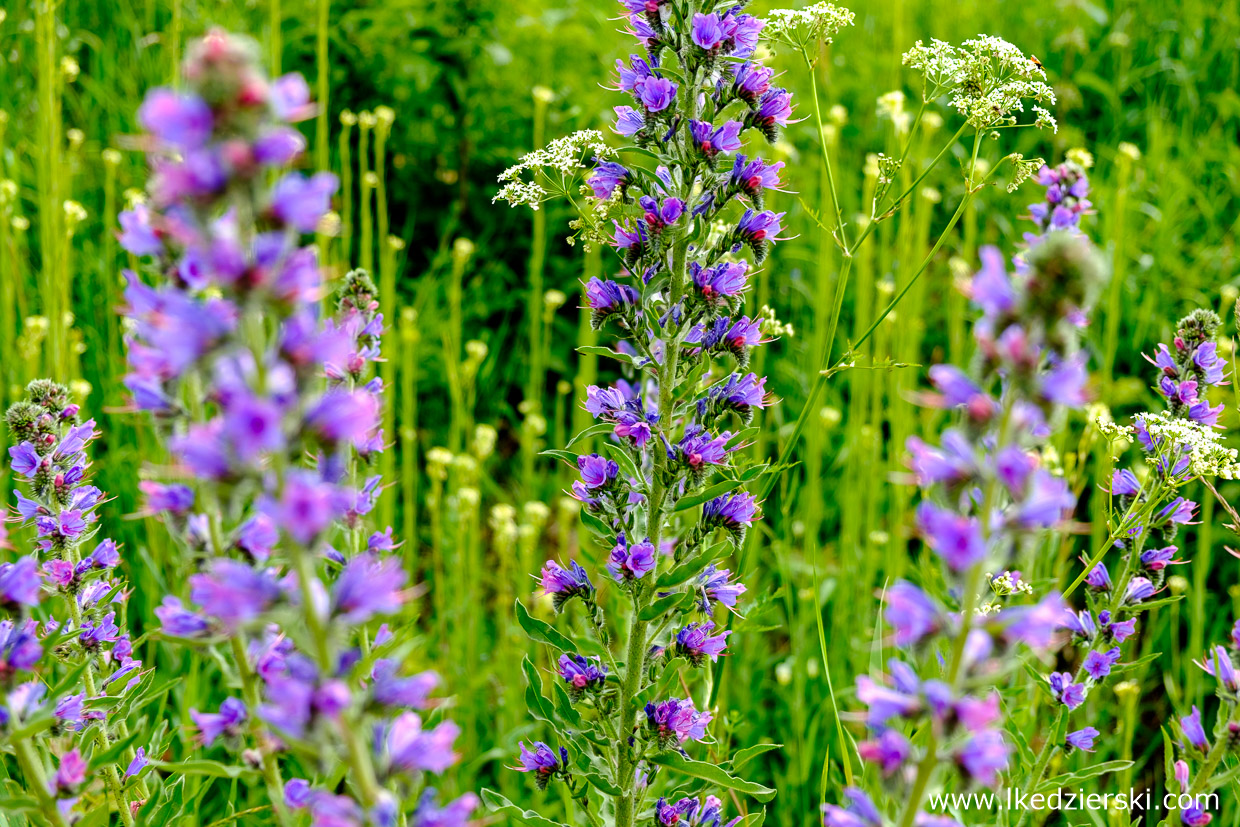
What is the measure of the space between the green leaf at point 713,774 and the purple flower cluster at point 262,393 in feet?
3.78

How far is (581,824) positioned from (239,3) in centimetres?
753

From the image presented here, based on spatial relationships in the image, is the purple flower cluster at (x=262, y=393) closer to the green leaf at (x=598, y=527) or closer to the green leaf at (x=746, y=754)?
the green leaf at (x=598, y=527)

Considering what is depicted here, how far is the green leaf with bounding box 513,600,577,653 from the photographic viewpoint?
2977mm

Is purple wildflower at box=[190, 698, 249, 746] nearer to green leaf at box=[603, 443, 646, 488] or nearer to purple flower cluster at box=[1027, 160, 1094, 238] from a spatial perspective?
green leaf at box=[603, 443, 646, 488]

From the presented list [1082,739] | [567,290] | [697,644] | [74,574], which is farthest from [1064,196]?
A: [567,290]

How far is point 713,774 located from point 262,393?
1.78 metres

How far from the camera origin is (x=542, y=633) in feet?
9.90

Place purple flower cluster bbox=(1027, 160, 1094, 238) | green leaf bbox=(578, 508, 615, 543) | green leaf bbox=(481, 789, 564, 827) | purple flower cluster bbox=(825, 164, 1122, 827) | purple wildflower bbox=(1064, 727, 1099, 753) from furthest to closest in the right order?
purple flower cluster bbox=(1027, 160, 1094, 238) < purple wildflower bbox=(1064, 727, 1099, 753) < green leaf bbox=(578, 508, 615, 543) < green leaf bbox=(481, 789, 564, 827) < purple flower cluster bbox=(825, 164, 1122, 827)

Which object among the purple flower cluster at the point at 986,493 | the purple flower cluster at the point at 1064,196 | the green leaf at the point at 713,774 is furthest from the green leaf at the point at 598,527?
the purple flower cluster at the point at 1064,196

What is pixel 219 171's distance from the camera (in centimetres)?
136

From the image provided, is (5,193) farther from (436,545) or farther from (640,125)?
(640,125)

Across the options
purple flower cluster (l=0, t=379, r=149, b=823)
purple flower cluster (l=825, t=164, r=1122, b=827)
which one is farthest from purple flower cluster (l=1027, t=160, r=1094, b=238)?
purple flower cluster (l=0, t=379, r=149, b=823)

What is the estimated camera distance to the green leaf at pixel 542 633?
117 inches

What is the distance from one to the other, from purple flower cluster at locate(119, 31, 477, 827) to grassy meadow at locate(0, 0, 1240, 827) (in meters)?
1.67
